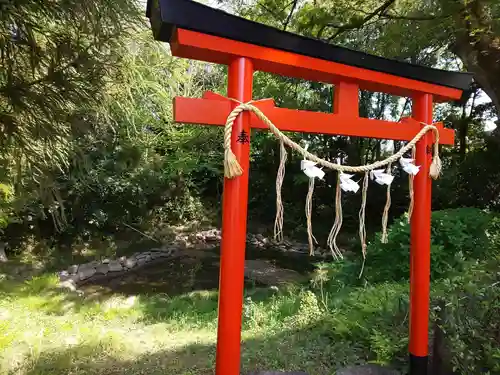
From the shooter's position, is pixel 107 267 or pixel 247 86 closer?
pixel 247 86

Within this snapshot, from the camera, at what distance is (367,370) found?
244 cm

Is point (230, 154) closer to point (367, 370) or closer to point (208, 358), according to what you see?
point (367, 370)

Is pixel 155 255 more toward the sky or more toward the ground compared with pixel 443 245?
more toward the ground

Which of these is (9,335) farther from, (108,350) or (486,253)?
(486,253)

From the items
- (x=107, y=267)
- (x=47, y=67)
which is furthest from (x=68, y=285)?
(x=47, y=67)

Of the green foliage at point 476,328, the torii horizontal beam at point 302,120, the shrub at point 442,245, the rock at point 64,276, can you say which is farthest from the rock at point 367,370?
the rock at point 64,276

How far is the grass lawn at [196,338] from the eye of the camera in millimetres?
2688

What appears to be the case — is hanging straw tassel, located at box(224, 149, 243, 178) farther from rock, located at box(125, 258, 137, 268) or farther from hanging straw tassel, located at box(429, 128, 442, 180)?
rock, located at box(125, 258, 137, 268)

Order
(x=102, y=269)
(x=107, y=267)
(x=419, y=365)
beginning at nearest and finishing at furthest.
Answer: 1. (x=419, y=365)
2. (x=102, y=269)
3. (x=107, y=267)

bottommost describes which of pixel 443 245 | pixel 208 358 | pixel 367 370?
pixel 208 358

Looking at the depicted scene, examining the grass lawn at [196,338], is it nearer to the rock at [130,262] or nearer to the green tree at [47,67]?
the green tree at [47,67]

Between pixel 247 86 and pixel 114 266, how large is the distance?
7440mm

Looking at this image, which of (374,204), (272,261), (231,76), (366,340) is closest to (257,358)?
(366,340)

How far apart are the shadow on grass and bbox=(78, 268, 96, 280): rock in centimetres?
462
